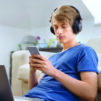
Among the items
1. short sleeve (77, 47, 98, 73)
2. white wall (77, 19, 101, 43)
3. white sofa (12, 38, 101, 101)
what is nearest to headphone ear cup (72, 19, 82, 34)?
short sleeve (77, 47, 98, 73)

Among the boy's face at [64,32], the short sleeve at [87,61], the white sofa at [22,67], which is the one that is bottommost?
the white sofa at [22,67]

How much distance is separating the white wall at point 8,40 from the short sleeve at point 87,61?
8.42 feet

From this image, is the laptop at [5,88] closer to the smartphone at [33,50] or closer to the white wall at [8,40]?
the smartphone at [33,50]

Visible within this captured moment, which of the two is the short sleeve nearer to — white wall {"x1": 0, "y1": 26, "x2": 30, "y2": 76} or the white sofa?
the white sofa

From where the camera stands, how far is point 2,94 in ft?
2.26

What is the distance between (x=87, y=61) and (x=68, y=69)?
10cm

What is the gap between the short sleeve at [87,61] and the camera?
0.85 m

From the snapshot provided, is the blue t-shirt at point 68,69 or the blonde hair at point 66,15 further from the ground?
the blonde hair at point 66,15

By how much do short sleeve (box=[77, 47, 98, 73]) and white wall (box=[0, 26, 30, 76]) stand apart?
2565 mm

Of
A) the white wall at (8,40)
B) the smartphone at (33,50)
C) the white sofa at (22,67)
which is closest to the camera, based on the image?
the smartphone at (33,50)

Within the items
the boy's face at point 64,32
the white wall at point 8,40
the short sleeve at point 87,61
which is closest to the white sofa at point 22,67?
the boy's face at point 64,32

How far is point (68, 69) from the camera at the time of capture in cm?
91

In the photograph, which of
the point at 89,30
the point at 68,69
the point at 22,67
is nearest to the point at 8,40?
the point at 89,30

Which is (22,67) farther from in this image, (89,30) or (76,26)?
(89,30)
